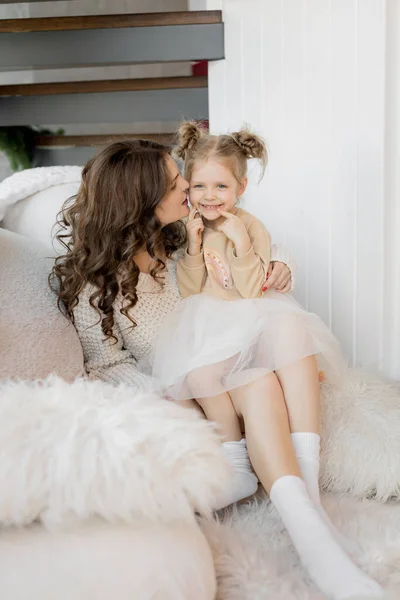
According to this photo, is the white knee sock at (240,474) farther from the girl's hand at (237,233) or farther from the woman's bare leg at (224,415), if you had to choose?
the girl's hand at (237,233)

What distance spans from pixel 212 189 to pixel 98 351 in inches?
18.4

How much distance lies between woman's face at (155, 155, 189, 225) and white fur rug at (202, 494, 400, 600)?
672 millimetres

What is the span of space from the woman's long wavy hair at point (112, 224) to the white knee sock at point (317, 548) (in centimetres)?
55

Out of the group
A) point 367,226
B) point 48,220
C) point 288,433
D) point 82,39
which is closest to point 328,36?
point 367,226

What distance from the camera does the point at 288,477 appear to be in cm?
128

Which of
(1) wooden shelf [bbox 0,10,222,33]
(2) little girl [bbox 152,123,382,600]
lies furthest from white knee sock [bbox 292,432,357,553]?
(1) wooden shelf [bbox 0,10,222,33]

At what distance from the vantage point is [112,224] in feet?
5.41

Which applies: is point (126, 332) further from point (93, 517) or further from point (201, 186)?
point (93, 517)

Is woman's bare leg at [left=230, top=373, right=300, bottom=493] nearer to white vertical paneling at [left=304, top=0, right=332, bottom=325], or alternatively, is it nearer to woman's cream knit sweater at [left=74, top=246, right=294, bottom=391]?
woman's cream knit sweater at [left=74, top=246, right=294, bottom=391]

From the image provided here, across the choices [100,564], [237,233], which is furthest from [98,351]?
[100,564]

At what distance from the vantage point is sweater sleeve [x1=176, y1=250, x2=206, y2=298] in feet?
5.64

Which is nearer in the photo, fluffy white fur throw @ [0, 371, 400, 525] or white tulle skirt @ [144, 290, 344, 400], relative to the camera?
fluffy white fur throw @ [0, 371, 400, 525]

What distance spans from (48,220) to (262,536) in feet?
2.96

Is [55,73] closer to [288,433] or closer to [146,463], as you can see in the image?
[288,433]
